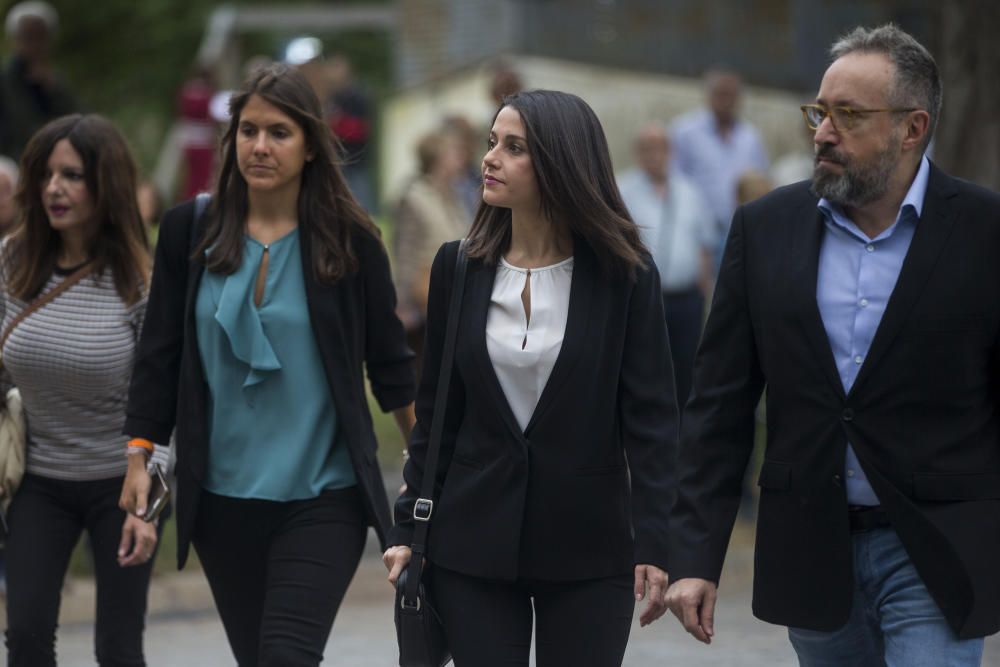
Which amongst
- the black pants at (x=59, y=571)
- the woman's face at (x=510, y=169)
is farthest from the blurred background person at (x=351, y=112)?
the woman's face at (x=510, y=169)

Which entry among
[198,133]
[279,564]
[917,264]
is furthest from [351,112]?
[917,264]

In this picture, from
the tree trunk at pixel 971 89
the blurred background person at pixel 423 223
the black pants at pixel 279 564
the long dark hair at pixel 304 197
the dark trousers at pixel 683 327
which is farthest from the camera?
the dark trousers at pixel 683 327

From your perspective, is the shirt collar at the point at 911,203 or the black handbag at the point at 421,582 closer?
the shirt collar at the point at 911,203

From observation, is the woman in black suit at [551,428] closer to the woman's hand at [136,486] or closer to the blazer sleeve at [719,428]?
the blazer sleeve at [719,428]

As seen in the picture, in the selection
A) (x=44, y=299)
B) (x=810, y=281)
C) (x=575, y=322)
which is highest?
(x=810, y=281)

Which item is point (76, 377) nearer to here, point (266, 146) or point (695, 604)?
point (266, 146)

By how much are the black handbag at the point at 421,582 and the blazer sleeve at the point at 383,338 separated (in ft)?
2.54

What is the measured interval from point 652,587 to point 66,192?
249 cm

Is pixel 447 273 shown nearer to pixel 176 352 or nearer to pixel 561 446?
pixel 561 446

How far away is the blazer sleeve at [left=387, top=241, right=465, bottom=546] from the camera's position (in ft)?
14.9

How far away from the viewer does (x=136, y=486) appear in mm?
5230

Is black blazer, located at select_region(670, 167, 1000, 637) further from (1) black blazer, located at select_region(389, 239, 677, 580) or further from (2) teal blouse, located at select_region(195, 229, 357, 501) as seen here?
(2) teal blouse, located at select_region(195, 229, 357, 501)

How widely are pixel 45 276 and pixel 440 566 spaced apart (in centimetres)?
197

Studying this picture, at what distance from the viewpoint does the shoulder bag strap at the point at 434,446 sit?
446 cm
